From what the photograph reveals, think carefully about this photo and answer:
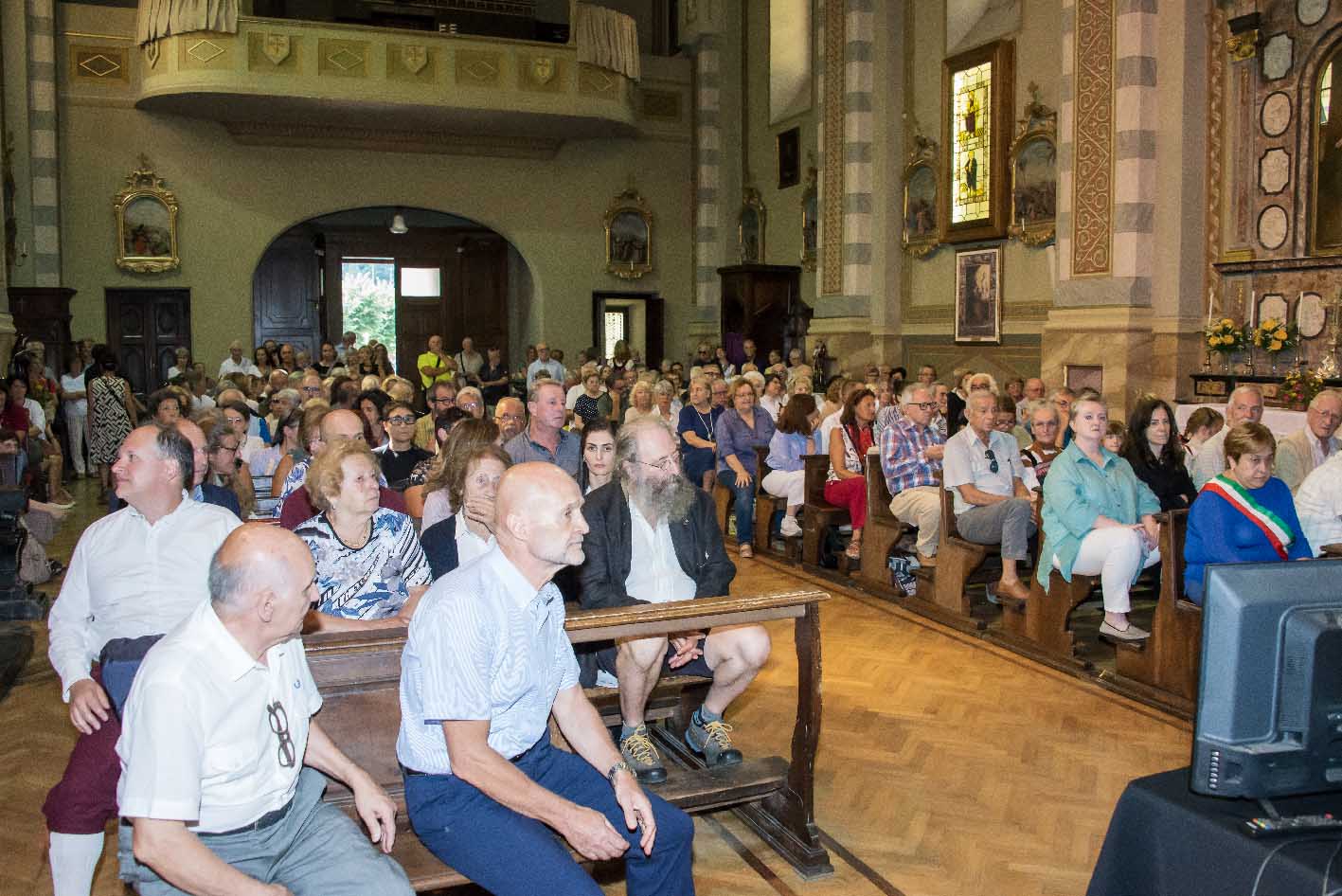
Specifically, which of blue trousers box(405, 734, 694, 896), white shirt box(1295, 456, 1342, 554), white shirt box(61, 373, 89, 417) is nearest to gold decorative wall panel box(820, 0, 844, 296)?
white shirt box(61, 373, 89, 417)

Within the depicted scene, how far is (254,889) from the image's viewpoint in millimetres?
2188

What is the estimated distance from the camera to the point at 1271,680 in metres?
1.81

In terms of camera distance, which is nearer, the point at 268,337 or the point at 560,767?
the point at 560,767

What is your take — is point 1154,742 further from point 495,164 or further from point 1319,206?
Result: point 495,164

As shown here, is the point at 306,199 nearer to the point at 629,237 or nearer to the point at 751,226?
the point at 629,237

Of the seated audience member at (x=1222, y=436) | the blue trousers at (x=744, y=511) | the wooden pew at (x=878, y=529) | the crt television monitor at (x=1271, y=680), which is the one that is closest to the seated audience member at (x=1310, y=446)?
the seated audience member at (x=1222, y=436)

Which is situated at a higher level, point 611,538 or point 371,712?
point 611,538

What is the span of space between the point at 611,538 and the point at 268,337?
18318 millimetres

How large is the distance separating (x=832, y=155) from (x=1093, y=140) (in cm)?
524

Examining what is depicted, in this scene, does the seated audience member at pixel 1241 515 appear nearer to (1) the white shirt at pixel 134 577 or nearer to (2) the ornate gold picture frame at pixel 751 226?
(1) the white shirt at pixel 134 577

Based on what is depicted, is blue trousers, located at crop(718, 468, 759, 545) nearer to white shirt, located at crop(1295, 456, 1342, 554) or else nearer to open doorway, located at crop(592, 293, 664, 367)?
white shirt, located at crop(1295, 456, 1342, 554)

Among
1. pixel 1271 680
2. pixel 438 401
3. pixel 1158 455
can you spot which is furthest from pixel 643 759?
pixel 438 401

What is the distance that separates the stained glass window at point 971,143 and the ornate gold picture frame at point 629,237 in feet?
22.8

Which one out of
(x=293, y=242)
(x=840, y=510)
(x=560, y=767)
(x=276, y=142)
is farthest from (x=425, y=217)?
(x=560, y=767)
